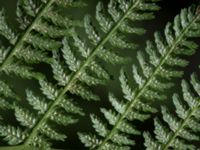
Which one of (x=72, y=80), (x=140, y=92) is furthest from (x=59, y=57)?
(x=140, y=92)

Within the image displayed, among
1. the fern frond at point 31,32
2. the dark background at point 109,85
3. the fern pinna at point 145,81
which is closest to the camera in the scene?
the fern frond at point 31,32

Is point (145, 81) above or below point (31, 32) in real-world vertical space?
above

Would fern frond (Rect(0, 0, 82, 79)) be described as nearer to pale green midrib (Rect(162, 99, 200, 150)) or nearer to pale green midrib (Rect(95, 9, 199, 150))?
pale green midrib (Rect(95, 9, 199, 150))

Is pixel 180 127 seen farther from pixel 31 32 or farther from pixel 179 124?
pixel 31 32

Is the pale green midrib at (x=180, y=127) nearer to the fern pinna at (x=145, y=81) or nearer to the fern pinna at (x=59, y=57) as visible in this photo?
the fern pinna at (x=145, y=81)

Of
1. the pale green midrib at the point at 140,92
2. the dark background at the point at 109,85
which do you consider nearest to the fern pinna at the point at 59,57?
the pale green midrib at the point at 140,92

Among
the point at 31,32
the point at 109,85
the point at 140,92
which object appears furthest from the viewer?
the point at 109,85

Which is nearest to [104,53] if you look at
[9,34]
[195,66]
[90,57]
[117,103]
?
[90,57]

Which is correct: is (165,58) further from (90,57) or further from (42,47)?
(42,47)
